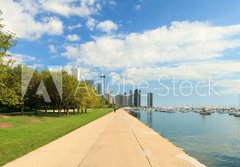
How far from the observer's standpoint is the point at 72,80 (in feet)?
234

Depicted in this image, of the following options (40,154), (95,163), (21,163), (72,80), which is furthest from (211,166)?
(72,80)

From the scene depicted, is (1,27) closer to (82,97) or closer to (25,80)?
(25,80)

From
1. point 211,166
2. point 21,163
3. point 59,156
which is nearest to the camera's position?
point 21,163

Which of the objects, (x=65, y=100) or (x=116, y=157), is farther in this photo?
(x=65, y=100)

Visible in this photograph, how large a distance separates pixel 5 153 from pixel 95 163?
4.80 metres

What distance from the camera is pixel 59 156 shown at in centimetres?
1452

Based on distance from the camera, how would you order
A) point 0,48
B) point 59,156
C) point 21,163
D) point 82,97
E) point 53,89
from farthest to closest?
point 82,97 → point 53,89 → point 0,48 → point 59,156 → point 21,163

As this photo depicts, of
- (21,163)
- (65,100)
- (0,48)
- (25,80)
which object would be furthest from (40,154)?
(65,100)

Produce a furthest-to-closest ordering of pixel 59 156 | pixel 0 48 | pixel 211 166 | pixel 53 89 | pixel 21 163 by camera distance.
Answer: pixel 53 89 → pixel 0 48 → pixel 211 166 → pixel 59 156 → pixel 21 163

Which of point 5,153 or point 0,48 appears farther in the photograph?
point 0,48

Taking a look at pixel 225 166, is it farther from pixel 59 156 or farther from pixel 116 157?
pixel 59 156

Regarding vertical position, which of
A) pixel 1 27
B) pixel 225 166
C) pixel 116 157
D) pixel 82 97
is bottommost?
pixel 225 166

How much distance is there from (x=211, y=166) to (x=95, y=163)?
8976 mm

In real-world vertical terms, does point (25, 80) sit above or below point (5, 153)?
above
